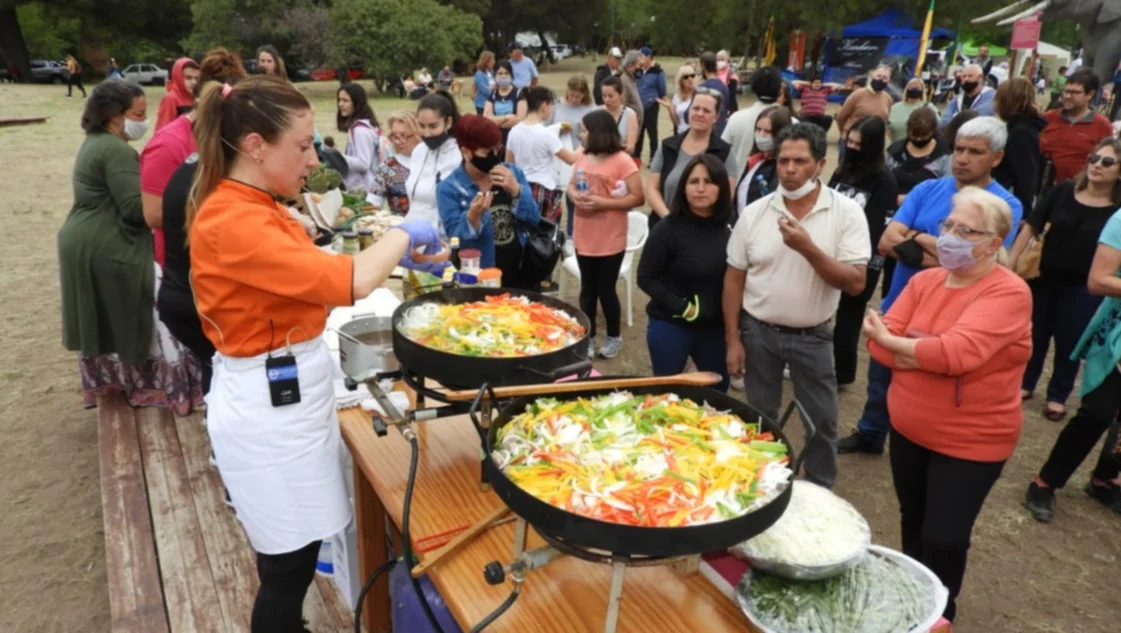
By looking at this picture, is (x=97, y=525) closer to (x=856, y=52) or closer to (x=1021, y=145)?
(x=1021, y=145)

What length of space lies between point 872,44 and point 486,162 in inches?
1071

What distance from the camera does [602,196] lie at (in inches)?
196

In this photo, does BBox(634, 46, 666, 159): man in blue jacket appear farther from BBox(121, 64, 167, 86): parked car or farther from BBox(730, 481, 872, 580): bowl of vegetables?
BBox(121, 64, 167, 86): parked car

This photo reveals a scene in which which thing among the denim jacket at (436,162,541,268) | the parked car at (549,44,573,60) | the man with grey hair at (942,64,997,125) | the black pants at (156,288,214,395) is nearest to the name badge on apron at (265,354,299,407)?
the black pants at (156,288,214,395)

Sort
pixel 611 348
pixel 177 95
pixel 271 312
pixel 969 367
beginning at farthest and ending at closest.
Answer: pixel 611 348 < pixel 177 95 < pixel 969 367 < pixel 271 312

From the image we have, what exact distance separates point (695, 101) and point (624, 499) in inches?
148

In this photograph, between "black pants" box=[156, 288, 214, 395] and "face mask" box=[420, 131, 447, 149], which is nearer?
"black pants" box=[156, 288, 214, 395]

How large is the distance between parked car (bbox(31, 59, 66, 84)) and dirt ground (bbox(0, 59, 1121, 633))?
1304 inches

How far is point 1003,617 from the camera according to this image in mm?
3109

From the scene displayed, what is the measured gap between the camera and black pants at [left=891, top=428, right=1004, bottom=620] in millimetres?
2520

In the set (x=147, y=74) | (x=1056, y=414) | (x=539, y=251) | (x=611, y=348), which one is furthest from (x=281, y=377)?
(x=147, y=74)

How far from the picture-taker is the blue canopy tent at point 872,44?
86.8 ft

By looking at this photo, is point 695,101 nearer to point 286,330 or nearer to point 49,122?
Answer: point 286,330

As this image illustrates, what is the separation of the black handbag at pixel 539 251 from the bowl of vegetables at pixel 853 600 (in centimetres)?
319
